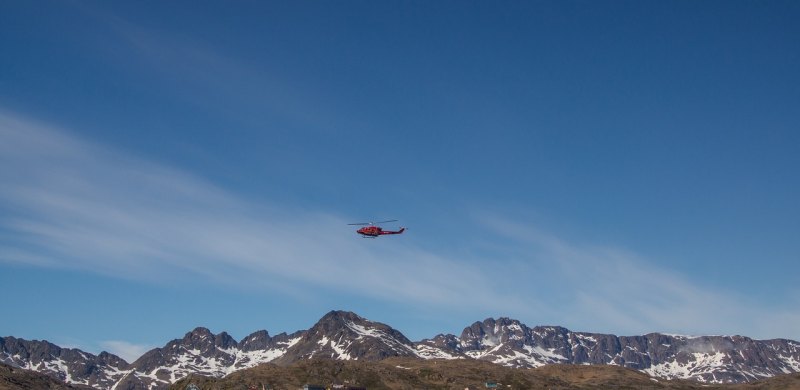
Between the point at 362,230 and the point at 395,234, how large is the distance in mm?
9274

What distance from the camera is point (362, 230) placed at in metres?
181

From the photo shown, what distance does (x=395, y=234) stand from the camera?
609 feet
